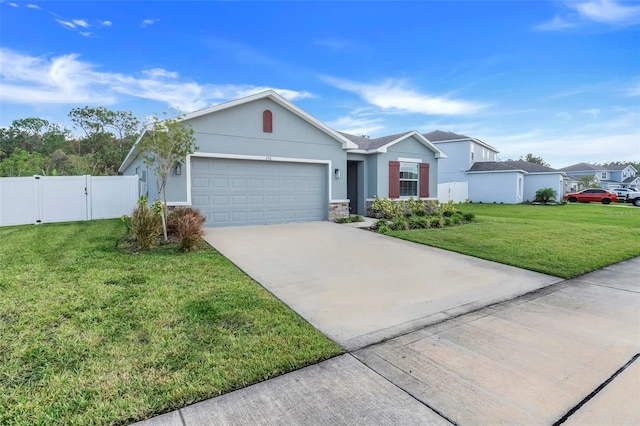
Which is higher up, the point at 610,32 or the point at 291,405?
the point at 610,32

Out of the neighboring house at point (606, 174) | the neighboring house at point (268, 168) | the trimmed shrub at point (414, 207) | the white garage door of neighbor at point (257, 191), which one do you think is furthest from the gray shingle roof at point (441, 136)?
the neighboring house at point (606, 174)

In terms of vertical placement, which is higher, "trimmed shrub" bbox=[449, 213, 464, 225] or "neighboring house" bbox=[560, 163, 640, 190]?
"neighboring house" bbox=[560, 163, 640, 190]

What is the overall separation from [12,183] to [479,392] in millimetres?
14981

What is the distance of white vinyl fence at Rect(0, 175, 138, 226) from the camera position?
36.7 feet

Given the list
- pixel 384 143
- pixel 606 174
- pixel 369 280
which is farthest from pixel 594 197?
pixel 369 280

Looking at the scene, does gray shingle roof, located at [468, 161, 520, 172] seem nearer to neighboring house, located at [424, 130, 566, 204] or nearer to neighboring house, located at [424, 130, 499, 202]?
neighboring house, located at [424, 130, 566, 204]

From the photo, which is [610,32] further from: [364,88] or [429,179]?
[364,88]

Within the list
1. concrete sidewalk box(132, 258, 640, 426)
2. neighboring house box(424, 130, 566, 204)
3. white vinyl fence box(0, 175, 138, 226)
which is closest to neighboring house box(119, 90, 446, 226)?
white vinyl fence box(0, 175, 138, 226)

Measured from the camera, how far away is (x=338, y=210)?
13.1 meters

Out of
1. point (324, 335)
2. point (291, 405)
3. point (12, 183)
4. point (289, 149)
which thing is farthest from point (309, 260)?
point (12, 183)

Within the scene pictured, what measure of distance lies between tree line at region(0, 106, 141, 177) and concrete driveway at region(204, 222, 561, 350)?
86.2 feet

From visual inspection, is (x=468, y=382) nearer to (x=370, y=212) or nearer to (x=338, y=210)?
(x=338, y=210)

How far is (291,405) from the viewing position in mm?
2289

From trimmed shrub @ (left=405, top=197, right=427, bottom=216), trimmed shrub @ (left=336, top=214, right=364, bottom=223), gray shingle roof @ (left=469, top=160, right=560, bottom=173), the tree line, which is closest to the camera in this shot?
trimmed shrub @ (left=336, top=214, right=364, bottom=223)
